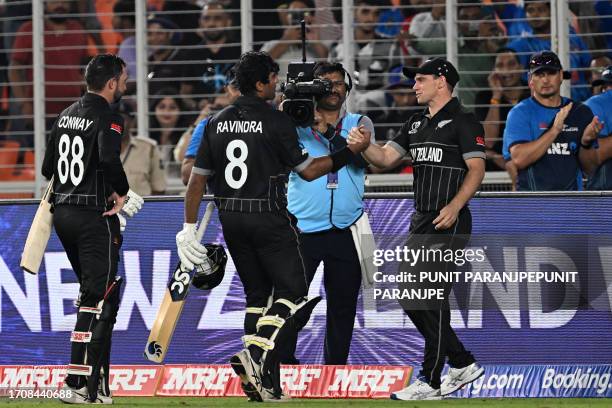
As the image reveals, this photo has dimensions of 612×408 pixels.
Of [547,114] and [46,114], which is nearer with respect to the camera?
[547,114]

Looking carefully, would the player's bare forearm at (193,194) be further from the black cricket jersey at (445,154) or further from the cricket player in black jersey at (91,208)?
the black cricket jersey at (445,154)

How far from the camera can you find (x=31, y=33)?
16391mm

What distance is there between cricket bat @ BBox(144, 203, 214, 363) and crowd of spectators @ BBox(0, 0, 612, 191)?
393 cm

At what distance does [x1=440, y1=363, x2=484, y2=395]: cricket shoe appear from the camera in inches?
437

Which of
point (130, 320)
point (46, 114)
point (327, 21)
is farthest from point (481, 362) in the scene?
point (46, 114)

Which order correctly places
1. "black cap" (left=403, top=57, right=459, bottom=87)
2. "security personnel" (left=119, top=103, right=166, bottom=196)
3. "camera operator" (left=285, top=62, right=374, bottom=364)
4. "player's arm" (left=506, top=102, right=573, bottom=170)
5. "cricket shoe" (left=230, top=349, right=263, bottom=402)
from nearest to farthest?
1. "cricket shoe" (left=230, top=349, right=263, bottom=402)
2. "black cap" (left=403, top=57, right=459, bottom=87)
3. "camera operator" (left=285, top=62, right=374, bottom=364)
4. "player's arm" (left=506, top=102, right=573, bottom=170)
5. "security personnel" (left=119, top=103, right=166, bottom=196)

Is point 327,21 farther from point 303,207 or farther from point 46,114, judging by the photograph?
point 303,207

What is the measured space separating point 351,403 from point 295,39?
573 centimetres

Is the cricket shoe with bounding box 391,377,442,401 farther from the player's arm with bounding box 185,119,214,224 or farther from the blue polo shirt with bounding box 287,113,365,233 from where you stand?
the player's arm with bounding box 185,119,214,224

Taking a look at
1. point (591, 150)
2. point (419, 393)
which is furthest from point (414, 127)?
point (591, 150)

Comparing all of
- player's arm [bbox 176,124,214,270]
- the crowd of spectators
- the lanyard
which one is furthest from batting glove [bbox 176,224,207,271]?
the crowd of spectators

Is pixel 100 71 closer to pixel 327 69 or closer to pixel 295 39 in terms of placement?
pixel 327 69

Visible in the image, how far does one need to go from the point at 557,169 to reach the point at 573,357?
1.77 m

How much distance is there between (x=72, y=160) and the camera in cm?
1063
